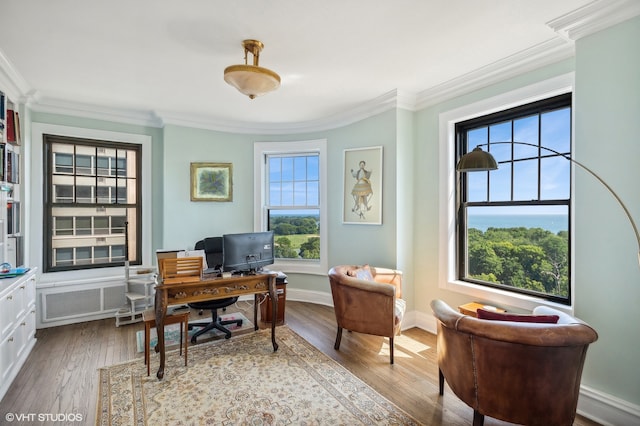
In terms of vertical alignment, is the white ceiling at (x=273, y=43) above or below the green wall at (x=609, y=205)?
above

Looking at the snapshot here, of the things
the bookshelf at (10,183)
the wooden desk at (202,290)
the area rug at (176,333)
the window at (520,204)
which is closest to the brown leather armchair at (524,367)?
the window at (520,204)

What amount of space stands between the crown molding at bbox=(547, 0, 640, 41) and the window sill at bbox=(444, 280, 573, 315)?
2.05m

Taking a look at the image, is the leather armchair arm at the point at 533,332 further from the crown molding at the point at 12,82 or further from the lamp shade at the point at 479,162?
the crown molding at the point at 12,82

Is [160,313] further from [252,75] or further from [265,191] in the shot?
[265,191]

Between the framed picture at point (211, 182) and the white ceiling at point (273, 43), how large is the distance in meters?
1.09

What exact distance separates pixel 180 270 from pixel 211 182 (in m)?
2.09

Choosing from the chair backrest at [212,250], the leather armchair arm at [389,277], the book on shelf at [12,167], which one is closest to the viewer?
the book on shelf at [12,167]

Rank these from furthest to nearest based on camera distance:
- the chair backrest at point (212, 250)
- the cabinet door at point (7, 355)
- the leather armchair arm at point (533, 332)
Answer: the chair backrest at point (212, 250)
the cabinet door at point (7, 355)
the leather armchair arm at point (533, 332)

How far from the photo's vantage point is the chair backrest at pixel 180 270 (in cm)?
265

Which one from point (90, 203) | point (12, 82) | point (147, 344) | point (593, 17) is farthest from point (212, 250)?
point (593, 17)

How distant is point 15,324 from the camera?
2562 millimetres

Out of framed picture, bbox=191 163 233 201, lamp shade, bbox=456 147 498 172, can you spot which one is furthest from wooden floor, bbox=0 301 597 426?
framed picture, bbox=191 163 233 201

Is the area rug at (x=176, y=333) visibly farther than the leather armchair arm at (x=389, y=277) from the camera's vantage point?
No

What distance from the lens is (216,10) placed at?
80.9 inches
